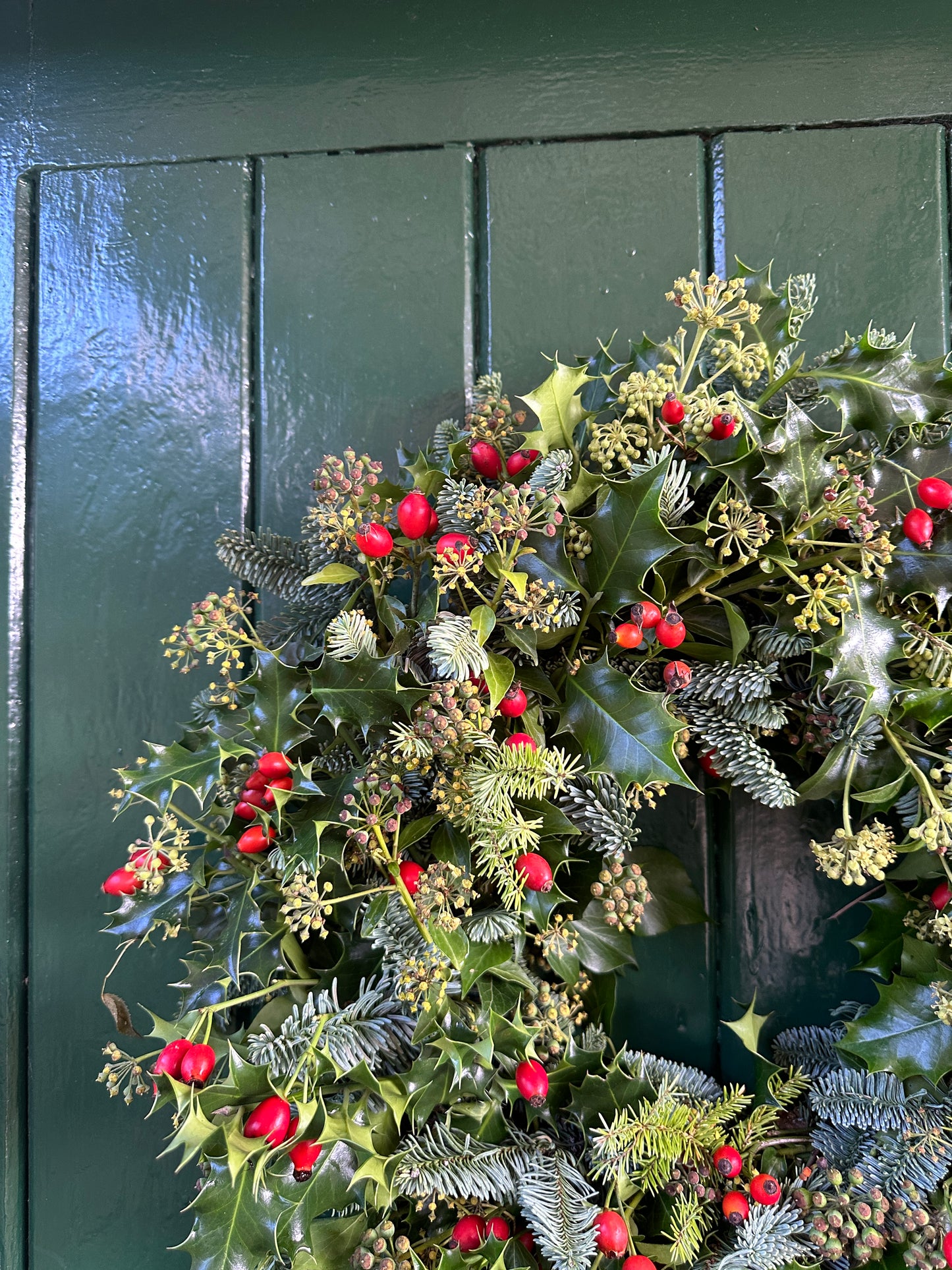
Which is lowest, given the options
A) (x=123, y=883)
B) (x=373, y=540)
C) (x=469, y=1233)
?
(x=469, y=1233)

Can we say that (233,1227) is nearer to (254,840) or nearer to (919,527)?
(254,840)

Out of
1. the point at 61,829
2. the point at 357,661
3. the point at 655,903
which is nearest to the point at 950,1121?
the point at 655,903

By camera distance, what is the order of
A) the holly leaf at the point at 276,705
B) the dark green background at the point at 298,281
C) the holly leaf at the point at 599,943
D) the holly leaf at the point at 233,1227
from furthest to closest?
the dark green background at the point at 298,281, the holly leaf at the point at 599,943, the holly leaf at the point at 276,705, the holly leaf at the point at 233,1227

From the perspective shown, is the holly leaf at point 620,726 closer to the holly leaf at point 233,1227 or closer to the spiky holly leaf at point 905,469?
the spiky holly leaf at point 905,469

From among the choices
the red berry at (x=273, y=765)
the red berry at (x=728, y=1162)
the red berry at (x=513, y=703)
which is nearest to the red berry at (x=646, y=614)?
the red berry at (x=513, y=703)

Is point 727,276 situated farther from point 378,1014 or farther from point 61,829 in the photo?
point 61,829

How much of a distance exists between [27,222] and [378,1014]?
118 cm

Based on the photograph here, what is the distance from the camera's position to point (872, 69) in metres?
1.04

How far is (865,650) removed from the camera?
0.71 meters

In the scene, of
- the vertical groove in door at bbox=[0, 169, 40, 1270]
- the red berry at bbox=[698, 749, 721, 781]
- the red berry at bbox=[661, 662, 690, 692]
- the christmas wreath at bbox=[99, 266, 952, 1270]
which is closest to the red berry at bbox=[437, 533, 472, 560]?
the christmas wreath at bbox=[99, 266, 952, 1270]

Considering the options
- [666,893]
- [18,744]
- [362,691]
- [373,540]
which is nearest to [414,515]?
[373,540]

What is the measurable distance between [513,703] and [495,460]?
257mm

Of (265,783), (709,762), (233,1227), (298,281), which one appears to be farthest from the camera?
(298,281)

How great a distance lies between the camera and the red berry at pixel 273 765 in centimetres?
74
